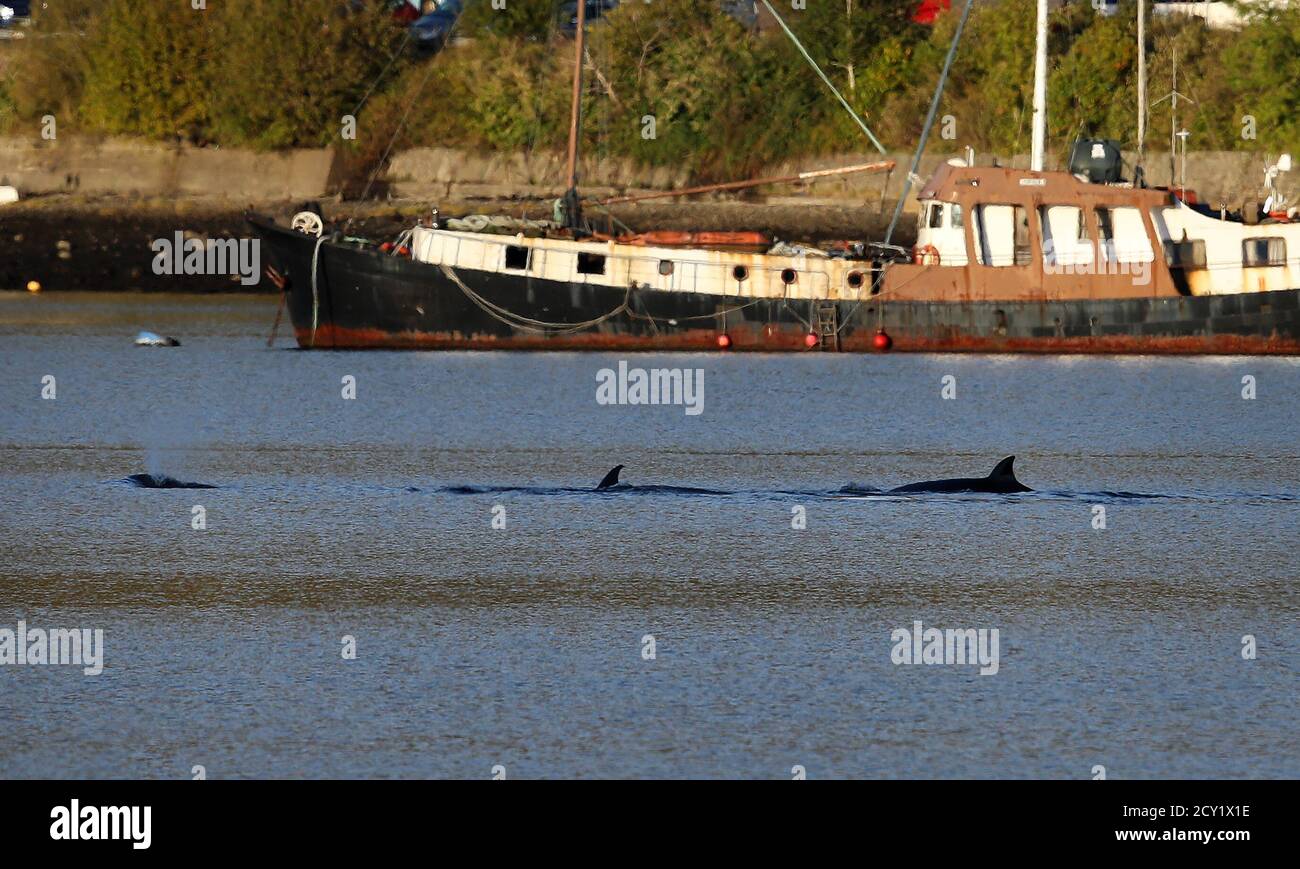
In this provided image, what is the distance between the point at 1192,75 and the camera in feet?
274

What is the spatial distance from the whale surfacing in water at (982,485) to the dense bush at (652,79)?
51158 mm

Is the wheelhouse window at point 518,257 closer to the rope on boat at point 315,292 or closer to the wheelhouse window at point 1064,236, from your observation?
the rope on boat at point 315,292

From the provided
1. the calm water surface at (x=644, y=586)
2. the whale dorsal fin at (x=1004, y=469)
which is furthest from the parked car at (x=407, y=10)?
the whale dorsal fin at (x=1004, y=469)

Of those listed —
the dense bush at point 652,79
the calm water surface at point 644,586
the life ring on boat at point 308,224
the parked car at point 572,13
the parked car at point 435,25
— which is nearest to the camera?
the calm water surface at point 644,586

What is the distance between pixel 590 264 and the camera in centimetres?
5166

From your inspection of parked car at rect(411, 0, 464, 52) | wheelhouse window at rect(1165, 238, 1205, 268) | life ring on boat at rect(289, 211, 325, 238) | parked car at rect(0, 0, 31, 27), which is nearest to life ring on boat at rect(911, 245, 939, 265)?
wheelhouse window at rect(1165, 238, 1205, 268)

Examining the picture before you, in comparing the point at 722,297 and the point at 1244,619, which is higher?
the point at 722,297

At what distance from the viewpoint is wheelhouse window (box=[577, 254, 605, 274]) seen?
51500mm

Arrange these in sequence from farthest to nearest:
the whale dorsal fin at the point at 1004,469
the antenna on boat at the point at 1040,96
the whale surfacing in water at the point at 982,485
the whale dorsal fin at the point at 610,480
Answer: the antenna on boat at the point at 1040,96 < the whale dorsal fin at the point at 1004,469 < the whale dorsal fin at the point at 610,480 < the whale surfacing in water at the point at 982,485

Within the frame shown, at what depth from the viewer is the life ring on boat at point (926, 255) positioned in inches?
2007

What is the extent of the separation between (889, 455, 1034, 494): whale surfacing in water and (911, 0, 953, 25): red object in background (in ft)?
235

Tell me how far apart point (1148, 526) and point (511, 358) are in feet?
90.6
